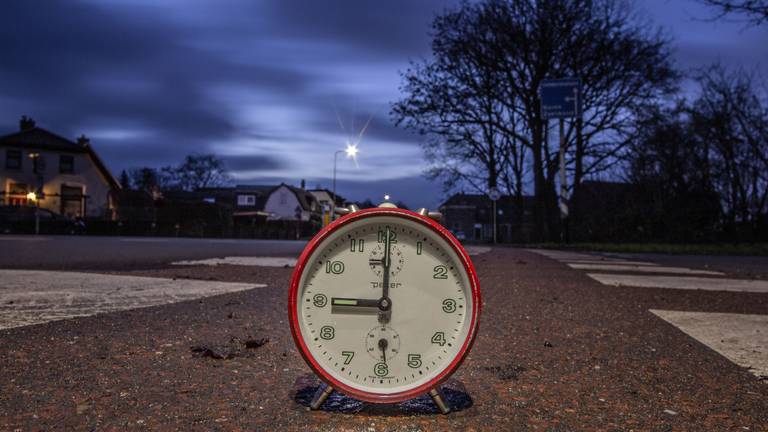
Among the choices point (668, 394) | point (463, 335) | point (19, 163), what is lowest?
point (668, 394)

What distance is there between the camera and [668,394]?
7.52 feet

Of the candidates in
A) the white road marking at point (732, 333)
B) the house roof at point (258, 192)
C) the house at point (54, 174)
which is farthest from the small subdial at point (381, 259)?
the house roof at point (258, 192)

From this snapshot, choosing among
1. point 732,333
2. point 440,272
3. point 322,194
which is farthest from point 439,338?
point 322,194

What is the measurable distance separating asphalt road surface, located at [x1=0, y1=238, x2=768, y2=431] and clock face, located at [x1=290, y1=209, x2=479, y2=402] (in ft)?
0.57

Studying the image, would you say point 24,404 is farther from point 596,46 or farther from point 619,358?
point 596,46

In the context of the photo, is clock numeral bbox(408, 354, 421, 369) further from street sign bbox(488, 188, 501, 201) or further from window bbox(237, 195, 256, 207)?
window bbox(237, 195, 256, 207)

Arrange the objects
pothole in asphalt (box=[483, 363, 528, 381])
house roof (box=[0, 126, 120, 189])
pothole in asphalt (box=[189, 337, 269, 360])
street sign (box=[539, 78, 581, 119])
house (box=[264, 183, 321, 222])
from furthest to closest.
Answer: house (box=[264, 183, 321, 222]), house roof (box=[0, 126, 120, 189]), street sign (box=[539, 78, 581, 119]), pothole in asphalt (box=[189, 337, 269, 360]), pothole in asphalt (box=[483, 363, 528, 381])

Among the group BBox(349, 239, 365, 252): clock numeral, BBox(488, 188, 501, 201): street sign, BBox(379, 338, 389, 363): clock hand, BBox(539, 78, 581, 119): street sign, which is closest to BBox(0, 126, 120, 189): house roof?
BBox(488, 188, 501, 201): street sign

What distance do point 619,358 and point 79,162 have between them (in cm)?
4987

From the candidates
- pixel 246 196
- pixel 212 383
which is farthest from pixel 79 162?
pixel 212 383

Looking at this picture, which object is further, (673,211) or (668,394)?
(673,211)

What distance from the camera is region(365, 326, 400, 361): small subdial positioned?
6.61 ft

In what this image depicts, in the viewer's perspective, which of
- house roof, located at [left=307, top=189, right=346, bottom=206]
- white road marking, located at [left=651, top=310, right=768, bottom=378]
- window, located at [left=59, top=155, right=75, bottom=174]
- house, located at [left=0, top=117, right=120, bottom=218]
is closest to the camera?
white road marking, located at [left=651, top=310, right=768, bottom=378]

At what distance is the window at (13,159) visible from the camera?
4272 cm
